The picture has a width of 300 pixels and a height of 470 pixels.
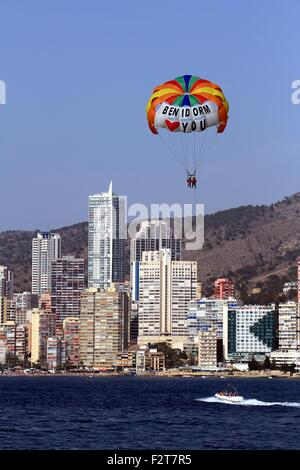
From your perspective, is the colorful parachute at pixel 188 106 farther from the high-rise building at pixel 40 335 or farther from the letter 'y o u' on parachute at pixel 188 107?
the high-rise building at pixel 40 335

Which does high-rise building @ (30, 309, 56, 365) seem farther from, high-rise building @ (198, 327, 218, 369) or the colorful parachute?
the colorful parachute

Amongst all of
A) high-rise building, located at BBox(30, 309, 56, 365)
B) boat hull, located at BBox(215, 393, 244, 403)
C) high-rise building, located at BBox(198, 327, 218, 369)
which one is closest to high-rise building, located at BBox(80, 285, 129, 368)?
high-rise building, located at BBox(30, 309, 56, 365)

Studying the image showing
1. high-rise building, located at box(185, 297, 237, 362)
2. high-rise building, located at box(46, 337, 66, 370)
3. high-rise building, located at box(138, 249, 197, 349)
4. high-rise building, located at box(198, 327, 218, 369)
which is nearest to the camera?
high-rise building, located at box(198, 327, 218, 369)

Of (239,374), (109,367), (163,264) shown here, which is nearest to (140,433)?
(239,374)

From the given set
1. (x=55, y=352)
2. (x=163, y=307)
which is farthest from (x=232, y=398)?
(x=163, y=307)

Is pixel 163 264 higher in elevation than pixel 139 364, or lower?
higher

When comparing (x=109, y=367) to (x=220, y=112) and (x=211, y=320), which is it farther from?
(x=220, y=112)
